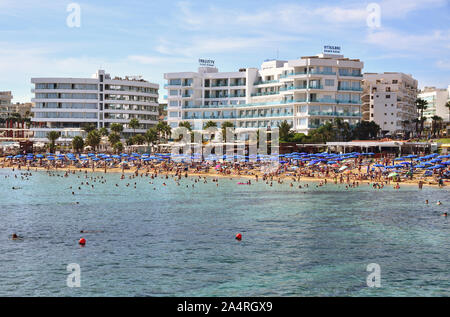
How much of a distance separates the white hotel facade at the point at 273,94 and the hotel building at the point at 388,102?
829 inches

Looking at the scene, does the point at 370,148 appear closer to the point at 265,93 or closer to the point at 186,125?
the point at 265,93

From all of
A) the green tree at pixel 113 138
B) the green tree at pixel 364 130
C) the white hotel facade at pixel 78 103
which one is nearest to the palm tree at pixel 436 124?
the green tree at pixel 364 130

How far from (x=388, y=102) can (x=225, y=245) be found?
110 metres

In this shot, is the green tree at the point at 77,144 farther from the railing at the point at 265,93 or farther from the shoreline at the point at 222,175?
the railing at the point at 265,93

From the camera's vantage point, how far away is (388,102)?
133375 millimetres

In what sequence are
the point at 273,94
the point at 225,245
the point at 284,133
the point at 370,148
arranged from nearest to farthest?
the point at 225,245 < the point at 370,148 < the point at 284,133 < the point at 273,94

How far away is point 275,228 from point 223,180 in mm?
43197

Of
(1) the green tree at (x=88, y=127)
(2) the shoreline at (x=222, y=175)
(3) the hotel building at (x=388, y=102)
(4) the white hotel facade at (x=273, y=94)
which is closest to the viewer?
(2) the shoreline at (x=222, y=175)

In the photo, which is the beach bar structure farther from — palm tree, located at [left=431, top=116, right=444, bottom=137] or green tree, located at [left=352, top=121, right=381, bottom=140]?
palm tree, located at [left=431, top=116, right=444, bottom=137]

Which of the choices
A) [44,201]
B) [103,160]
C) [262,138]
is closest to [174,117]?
Result: [103,160]

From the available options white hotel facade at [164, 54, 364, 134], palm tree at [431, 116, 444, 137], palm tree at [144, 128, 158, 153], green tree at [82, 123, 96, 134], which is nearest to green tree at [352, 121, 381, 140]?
white hotel facade at [164, 54, 364, 134]

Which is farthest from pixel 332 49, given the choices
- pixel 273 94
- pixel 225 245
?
pixel 225 245

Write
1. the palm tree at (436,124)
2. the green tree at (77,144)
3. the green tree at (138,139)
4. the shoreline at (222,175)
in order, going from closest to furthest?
the shoreline at (222,175) → the green tree at (77,144) → the green tree at (138,139) → the palm tree at (436,124)

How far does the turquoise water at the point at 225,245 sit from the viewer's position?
984 inches
